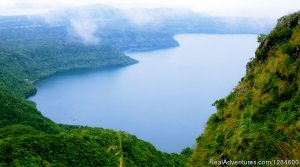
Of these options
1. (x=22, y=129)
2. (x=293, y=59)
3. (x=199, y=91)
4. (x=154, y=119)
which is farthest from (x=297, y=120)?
(x=199, y=91)

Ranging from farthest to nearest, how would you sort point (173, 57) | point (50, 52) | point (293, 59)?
1. point (173, 57)
2. point (50, 52)
3. point (293, 59)

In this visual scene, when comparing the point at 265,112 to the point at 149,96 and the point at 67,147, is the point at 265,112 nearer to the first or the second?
the point at 67,147

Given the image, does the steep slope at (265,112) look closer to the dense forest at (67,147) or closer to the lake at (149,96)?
the dense forest at (67,147)

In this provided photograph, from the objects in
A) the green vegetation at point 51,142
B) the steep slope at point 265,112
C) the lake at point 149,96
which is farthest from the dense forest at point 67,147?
the lake at point 149,96

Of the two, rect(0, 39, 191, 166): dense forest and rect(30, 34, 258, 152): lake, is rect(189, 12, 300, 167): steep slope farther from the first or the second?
rect(30, 34, 258, 152): lake

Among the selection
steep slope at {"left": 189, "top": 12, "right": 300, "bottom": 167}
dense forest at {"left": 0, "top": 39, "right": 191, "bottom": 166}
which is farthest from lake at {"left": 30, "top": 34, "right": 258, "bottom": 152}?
steep slope at {"left": 189, "top": 12, "right": 300, "bottom": 167}

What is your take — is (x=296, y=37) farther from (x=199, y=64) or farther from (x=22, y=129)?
(x=199, y=64)
